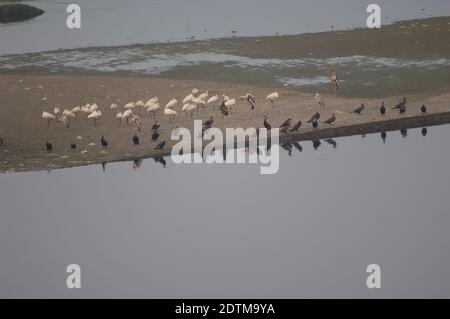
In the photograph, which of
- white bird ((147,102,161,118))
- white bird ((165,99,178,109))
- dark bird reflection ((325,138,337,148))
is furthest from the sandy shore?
white bird ((165,99,178,109))

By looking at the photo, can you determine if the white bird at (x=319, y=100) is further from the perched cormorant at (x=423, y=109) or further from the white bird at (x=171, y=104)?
the white bird at (x=171, y=104)

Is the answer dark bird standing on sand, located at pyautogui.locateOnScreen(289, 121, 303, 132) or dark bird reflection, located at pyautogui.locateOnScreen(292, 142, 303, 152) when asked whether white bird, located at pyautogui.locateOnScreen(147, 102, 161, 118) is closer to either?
dark bird standing on sand, located at pyautogui.locateOnScreen(289, 121, 303, 132)

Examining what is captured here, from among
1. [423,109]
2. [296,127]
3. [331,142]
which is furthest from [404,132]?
[296,127]

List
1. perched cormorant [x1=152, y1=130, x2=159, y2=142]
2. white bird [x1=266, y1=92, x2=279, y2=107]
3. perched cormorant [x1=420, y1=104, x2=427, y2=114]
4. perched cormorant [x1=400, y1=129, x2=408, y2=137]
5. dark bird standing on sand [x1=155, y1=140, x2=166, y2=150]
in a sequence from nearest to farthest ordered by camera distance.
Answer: dark bird standing on sand [x1=155, y1=140, x2=166, y2=150], perched cormorant [x1=152, y1=130, x2=159, y2=142], perched cormorant [x1=400, y1=129, x2=408, y2=137], perched cormorant [x1=420, y1=104, x2=427, y2=114], white bird [x1=266, y1=92, x2=279, y2=107]

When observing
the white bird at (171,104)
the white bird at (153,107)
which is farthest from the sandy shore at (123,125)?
the white bird at (171,104)

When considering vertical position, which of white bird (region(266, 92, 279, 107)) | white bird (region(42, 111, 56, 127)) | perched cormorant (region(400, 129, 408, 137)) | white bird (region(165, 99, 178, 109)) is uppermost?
white bird (region(266, 92, 279, 107))

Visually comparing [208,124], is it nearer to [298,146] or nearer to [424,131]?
[298,146]

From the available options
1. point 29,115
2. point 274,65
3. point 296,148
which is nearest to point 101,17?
point 274,65
